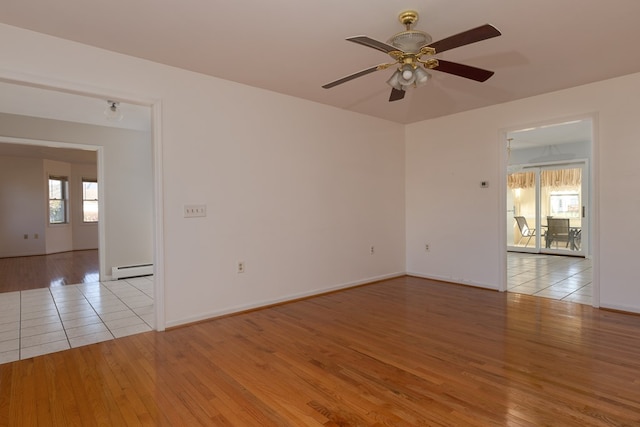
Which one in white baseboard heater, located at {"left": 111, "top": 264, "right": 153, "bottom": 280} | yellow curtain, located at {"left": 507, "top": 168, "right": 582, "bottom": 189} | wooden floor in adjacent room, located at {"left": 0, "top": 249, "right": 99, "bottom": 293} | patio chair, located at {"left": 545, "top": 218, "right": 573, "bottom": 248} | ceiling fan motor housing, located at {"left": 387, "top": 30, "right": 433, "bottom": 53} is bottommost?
wooden floor in adjacent room, located at {"left": 0, "top": 249, "right": 99, "bottom": 293}

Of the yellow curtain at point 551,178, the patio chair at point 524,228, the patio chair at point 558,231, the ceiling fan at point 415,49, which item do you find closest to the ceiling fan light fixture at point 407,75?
the ceiling fan at point 415,49

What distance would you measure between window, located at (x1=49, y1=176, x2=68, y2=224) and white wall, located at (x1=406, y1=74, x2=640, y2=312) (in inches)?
355

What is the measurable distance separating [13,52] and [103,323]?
2.52 m

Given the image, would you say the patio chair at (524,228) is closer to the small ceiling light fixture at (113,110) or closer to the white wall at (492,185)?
the white wall at (492,185)

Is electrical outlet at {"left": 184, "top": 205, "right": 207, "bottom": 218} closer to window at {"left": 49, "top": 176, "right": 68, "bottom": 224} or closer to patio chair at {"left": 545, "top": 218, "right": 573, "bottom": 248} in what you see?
window at {"left": 49, "top": 176, "right": 68, "bottom": 224}

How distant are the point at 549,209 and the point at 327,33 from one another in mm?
8112

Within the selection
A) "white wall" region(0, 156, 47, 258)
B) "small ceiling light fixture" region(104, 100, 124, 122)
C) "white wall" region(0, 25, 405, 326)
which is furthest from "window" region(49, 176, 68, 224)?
"white wall" region(0, 25, 405, 326)

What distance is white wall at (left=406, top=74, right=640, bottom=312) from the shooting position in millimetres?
3666

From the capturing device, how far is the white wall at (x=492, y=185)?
3666 millimetres

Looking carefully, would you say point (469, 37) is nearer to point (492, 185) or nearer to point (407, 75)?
point (407, 75)

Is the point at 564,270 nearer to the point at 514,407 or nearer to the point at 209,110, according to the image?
the point at 514,407

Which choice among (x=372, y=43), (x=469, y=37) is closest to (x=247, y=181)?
(x=372, y=43)

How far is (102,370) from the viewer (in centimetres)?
246

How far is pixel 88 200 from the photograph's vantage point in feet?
31.3
